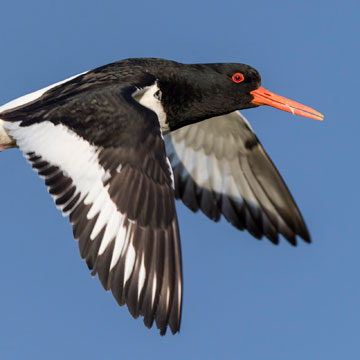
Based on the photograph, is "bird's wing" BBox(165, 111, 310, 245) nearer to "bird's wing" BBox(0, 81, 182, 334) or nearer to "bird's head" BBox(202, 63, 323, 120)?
"bird's head" BBox(202, 63, 323, 120)

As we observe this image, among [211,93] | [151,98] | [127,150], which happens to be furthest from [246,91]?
[127,150]

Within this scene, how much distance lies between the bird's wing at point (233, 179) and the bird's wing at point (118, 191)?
8.71 feet

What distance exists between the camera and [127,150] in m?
7.39

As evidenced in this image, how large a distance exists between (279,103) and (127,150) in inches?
103

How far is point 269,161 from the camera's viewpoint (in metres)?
10.1

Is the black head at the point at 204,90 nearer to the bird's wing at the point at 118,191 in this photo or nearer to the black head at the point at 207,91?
the black head at the point at 207,91

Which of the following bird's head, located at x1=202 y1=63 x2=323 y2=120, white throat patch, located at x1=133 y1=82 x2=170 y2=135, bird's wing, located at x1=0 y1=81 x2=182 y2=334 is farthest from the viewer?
bird's head, located at x1=202 y1=63 x2=323 y2=120

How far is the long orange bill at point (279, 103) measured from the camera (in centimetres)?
940

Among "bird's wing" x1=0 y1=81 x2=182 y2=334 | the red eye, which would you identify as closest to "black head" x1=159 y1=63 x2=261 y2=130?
the red eye

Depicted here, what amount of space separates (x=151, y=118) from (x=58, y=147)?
0.86 meters

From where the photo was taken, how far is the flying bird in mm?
7070

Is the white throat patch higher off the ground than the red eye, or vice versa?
the red eye

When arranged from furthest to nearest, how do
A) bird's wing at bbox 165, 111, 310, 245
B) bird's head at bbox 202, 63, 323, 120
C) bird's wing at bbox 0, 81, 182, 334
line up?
bird's wing at bbox 165, 111, 310, 245
bird's head at bbox 202, 63, 323, 120
bird's wing at bbox 0, 81, 182, 334

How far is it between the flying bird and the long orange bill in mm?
11
